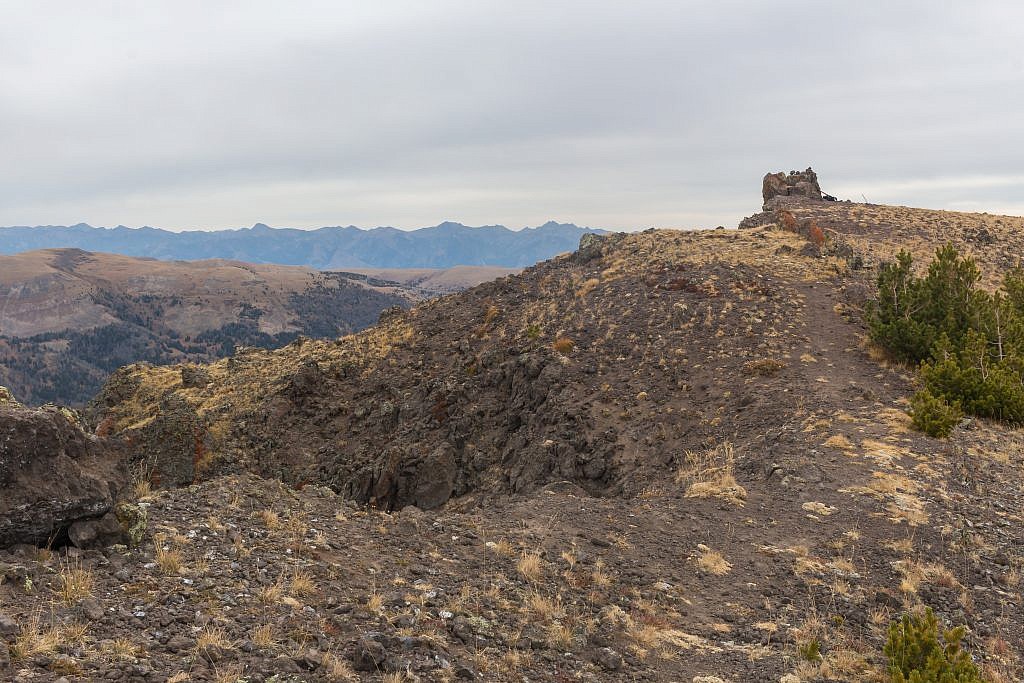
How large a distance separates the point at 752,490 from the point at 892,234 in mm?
35055

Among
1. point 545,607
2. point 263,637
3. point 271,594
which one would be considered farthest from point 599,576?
point 263,637

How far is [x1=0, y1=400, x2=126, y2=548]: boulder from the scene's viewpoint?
7699mm

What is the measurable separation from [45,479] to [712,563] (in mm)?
11115

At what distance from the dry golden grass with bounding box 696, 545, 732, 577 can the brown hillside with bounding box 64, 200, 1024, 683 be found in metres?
0.06

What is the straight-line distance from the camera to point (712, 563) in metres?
11.6

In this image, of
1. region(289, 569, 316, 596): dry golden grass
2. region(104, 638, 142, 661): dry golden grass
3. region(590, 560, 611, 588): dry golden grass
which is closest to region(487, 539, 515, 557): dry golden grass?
region(590, 560, 611, 588): dry golden grass

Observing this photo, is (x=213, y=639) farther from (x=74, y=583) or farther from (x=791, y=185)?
(x=791, y=185)

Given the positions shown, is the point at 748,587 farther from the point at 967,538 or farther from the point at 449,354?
the point at 449,354

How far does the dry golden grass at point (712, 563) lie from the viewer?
11461 millimetres

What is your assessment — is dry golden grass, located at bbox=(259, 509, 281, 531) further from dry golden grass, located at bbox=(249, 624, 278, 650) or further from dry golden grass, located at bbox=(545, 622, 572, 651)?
dry golden grass, located at bbox=(545, 622, 572, 651)

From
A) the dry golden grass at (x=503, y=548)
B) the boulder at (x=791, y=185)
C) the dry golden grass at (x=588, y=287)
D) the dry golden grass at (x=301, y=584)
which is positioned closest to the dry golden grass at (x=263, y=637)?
the dry golden grass at (x=301, y=584)

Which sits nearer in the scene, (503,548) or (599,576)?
(599,576)

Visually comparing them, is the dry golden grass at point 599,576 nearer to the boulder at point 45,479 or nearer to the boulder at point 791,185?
the boulder at point 45,479

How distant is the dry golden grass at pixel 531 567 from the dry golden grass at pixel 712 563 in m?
3.26
